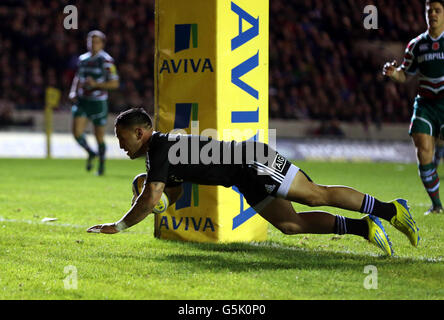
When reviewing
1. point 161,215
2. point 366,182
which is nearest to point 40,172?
point 366,182

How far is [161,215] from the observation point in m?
5.47

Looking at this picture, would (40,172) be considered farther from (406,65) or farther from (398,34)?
(398,34)

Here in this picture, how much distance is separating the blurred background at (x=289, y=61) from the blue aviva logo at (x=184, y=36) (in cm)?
1397

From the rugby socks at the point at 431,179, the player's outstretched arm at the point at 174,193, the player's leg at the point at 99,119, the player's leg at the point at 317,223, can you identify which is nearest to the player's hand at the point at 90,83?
the player's leg at the point at 99,119

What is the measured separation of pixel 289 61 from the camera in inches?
901

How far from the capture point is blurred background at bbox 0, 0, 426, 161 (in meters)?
20.0

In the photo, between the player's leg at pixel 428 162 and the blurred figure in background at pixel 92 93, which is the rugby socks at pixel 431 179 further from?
the blurred figure in background at pixel 92 93

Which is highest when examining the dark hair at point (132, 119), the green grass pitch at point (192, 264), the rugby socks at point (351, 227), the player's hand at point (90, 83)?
the player's hand at point (90, 83)

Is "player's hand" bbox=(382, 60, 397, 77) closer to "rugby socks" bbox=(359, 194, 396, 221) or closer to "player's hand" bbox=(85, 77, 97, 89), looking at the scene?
"rugby socks" bbox=(359, 194, 396, 221)

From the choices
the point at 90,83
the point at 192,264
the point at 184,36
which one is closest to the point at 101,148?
the point at 90,83

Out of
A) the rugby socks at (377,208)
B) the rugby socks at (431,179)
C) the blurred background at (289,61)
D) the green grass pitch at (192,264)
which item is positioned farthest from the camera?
the blurred background at (289,61)

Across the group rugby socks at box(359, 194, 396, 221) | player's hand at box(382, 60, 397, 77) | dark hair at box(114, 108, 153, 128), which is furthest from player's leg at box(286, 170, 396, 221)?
player's hand at box(382, 60, 397, 77)

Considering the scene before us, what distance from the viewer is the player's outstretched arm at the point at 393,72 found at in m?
→ 6.27
